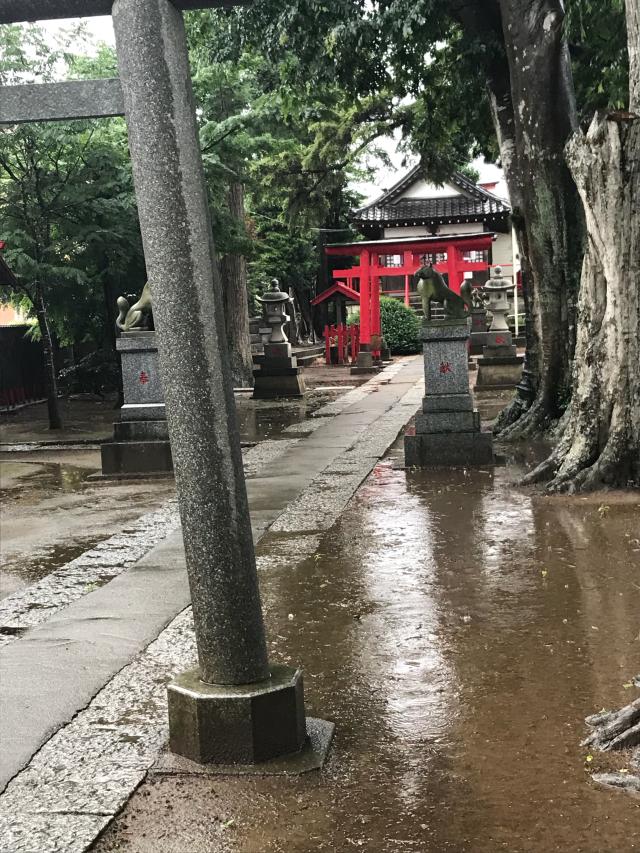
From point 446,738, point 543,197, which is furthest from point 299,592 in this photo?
point 543,197

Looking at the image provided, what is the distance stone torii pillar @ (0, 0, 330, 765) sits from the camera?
11.9ft

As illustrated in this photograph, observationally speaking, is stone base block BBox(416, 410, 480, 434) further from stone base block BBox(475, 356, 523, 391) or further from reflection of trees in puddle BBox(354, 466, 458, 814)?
stone base block BBox(475, 356, 523, 391)

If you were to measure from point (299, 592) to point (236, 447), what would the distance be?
2.47 metres

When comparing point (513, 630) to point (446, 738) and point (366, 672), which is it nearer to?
point (366, 672)

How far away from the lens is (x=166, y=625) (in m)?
5.54

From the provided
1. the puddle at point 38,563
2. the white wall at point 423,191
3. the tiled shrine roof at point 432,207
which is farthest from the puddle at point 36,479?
the white wall at point 423,191

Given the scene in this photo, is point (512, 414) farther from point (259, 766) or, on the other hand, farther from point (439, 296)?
point (259, 766)

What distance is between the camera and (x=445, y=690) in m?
4.32

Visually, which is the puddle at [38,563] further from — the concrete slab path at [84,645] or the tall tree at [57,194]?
the tall tree at [57,194]

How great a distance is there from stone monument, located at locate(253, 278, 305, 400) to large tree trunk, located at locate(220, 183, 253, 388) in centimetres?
152

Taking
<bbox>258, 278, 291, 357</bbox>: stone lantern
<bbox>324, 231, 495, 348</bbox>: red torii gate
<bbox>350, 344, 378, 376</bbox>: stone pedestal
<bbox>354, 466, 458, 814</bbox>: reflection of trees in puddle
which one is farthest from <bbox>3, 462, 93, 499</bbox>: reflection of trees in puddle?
<bbox>324, 231, 495, 348</bbox>: red torii gate

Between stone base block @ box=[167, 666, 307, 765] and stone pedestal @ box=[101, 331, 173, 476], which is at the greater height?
stone pedestal @ box=[101, 331, 173, 476]

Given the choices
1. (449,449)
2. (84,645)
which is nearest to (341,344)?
(449,449)

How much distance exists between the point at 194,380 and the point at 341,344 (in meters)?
30.3
